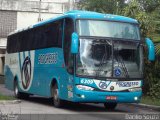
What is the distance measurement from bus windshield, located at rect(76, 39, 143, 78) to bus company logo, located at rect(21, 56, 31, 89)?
6.40 metres

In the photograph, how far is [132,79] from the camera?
17.7m

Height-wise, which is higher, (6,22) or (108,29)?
(108,29)

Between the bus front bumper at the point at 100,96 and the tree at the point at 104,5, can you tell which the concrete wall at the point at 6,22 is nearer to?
the tree at the point at 104,5

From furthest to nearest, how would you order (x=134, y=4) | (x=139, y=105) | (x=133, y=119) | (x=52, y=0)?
(x=52, y=0)
(x=134, y=4)
(x=139, y=105)
(x=133, y=119)

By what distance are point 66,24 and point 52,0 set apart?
119 ft

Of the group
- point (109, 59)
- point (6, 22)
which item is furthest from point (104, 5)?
point (109, 59)

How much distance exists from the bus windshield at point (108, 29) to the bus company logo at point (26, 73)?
623 cm

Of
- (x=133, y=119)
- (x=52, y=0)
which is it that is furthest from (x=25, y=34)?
(x=52, y=0)

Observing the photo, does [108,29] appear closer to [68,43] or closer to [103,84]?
[68,43]

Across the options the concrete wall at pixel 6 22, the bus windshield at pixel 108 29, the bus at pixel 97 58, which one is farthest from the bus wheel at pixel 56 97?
the concrete wall at pixel 6 22

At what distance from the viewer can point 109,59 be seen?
688 inches

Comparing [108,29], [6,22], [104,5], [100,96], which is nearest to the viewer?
[100,96]

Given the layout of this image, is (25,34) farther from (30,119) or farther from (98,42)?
(30,119)

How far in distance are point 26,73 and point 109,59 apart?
7358mm
